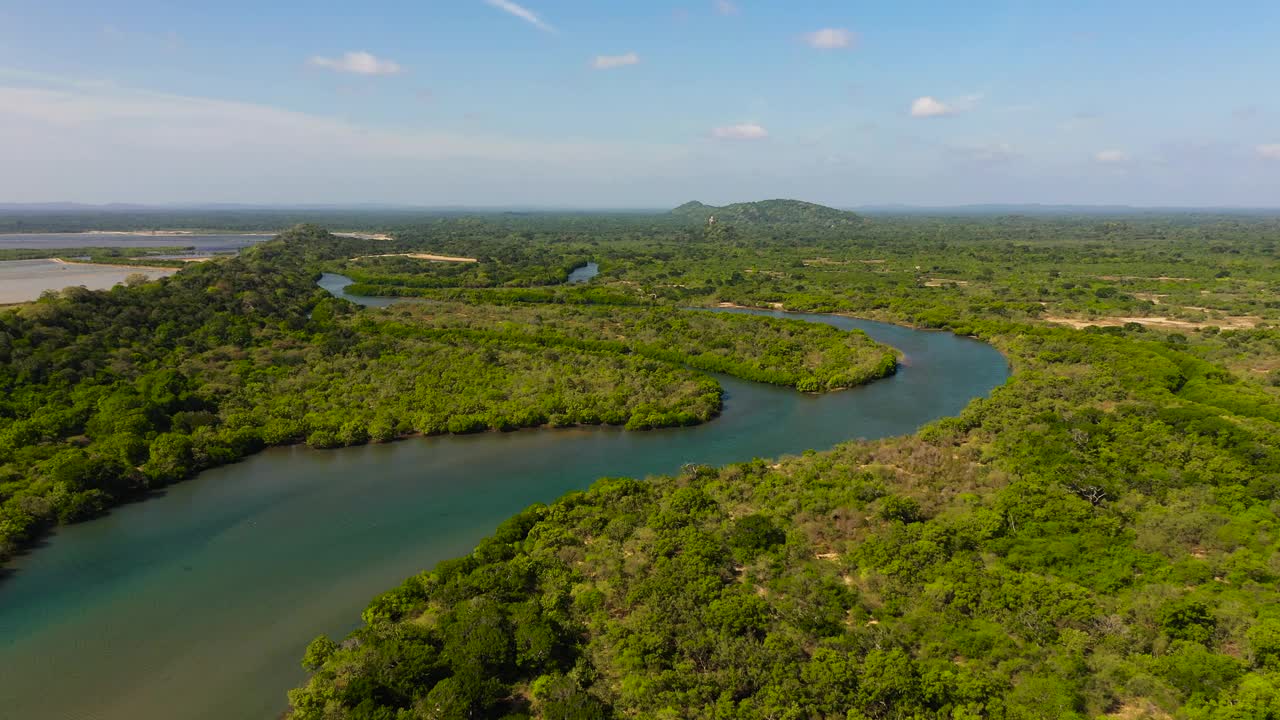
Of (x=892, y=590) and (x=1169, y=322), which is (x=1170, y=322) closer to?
(x=1169, y=322)

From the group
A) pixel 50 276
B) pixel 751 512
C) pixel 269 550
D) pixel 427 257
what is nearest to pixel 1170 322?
pixel 751 512

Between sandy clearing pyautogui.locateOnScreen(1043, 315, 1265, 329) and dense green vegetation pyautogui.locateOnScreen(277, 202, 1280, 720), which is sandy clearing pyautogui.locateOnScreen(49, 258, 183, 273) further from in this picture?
sandy clearing pyautogui.locateOnScreen(1043, 315, 1265, 329)

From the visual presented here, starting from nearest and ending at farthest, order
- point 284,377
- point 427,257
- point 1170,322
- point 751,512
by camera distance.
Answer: point 751,512 < point 284,377 < point 1170,322 < point 427,257

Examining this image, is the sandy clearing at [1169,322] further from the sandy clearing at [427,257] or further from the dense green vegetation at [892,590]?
the sandy clearing at [427,257]

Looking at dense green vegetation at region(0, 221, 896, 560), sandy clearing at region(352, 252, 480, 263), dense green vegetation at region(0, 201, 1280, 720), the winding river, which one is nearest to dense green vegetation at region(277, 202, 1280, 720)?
dense green vegetation at region(0, 201, 1280, 720)

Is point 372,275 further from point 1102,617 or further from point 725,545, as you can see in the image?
point 1102,617

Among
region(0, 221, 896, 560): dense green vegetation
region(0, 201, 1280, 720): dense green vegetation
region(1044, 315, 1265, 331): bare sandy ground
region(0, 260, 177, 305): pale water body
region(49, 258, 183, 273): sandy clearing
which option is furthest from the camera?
region(49, 258, 183, 273): sandy clearing
